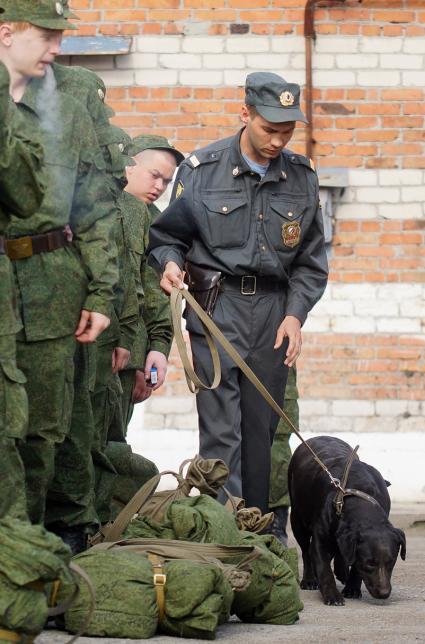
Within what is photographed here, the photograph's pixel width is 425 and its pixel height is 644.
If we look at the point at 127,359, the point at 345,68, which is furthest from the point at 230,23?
the point at 127,359

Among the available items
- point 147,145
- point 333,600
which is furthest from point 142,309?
point 333,600

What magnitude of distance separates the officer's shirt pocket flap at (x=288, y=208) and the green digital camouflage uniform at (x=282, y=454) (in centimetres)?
107

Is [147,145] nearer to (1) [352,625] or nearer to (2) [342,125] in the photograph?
(2) [342,125]

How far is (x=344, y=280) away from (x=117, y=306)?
4289 mm

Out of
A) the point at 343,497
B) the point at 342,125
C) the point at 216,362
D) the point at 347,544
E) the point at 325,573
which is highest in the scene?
the point at 342,125

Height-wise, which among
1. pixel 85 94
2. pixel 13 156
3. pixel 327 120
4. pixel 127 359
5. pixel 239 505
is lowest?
pixel 239 505

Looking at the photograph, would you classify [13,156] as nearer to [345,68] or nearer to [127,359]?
[127,359]

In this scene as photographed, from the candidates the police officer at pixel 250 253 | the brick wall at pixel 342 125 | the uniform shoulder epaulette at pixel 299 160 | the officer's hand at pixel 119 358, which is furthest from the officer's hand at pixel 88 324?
the brick wall at pixel 342 125

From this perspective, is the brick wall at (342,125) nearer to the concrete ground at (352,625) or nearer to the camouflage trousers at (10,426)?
the concrete ground at (352,625)

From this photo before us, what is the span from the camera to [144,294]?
27.6 ft

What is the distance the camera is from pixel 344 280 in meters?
11.6

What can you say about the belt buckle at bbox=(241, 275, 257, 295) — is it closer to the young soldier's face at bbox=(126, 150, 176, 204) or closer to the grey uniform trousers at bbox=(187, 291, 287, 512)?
the grey uniform trousers at bbox=(187, 291, 287, 512)

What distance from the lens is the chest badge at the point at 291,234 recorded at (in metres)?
7.46

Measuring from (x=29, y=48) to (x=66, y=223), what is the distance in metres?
0.64
